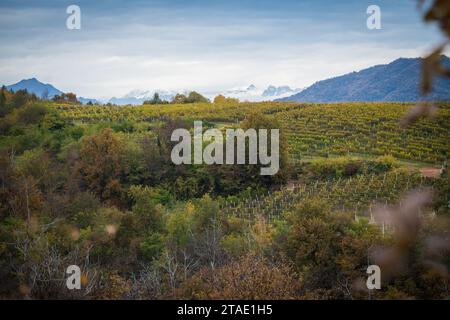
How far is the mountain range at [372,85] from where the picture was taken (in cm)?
10293

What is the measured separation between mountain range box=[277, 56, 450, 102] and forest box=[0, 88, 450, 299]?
5774 cm

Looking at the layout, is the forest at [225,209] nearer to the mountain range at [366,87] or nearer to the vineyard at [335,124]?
the vineyard at [335,124]

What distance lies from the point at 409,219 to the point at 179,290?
7.75m

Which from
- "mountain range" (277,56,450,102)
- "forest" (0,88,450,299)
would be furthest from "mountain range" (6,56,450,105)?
"forest" (0,88,450,299)

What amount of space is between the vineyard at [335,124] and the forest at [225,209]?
177 millimetres

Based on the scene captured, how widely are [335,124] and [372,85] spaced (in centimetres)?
9070

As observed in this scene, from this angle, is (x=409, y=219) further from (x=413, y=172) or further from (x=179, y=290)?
(x=413, y=172)

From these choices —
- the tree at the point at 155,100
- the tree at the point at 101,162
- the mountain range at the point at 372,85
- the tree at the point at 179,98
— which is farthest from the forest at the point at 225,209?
the mountain range at the point at 372,85

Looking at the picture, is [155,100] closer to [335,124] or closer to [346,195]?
[335,124]

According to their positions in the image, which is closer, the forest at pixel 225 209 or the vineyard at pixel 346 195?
the forest at pixel 225 209

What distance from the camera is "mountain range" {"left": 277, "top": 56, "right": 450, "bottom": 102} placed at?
338 feet

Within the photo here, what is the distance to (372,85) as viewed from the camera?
126 metres

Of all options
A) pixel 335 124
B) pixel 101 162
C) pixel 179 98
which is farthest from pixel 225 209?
pixel 179 98

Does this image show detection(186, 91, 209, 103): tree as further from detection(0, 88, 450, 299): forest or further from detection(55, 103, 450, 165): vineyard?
detection(0, 88, 450, 299): forest
